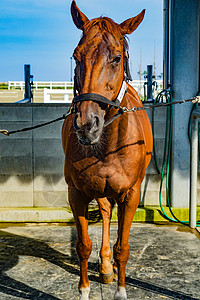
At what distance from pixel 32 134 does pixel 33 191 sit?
0.84 meters

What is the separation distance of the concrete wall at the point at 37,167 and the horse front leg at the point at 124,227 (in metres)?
2.54

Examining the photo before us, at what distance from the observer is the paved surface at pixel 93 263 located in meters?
3.38

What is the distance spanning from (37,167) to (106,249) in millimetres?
2219

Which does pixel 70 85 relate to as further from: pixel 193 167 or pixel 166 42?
pixel 193 167

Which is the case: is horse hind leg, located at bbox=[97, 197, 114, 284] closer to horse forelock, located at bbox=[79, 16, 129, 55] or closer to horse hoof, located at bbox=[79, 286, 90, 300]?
horse hoof, located at bbox=[79, 286, 90, 300]

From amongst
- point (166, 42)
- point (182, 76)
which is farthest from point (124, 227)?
point (166, 42)

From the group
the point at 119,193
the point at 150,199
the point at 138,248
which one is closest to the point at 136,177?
the point at 119,193

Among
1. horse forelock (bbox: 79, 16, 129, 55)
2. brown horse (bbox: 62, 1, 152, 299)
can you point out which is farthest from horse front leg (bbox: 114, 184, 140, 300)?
horse forelock (bbox: 79, 16, 129, 55)

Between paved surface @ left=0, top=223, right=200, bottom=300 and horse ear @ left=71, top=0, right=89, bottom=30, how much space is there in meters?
2.23

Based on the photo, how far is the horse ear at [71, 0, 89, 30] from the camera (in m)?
2.65

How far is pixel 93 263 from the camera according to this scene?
3992 millimetres

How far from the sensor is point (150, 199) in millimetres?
5684

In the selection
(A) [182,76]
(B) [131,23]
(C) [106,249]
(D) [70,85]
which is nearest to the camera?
(B) [131,23]

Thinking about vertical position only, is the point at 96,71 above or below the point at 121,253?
above
